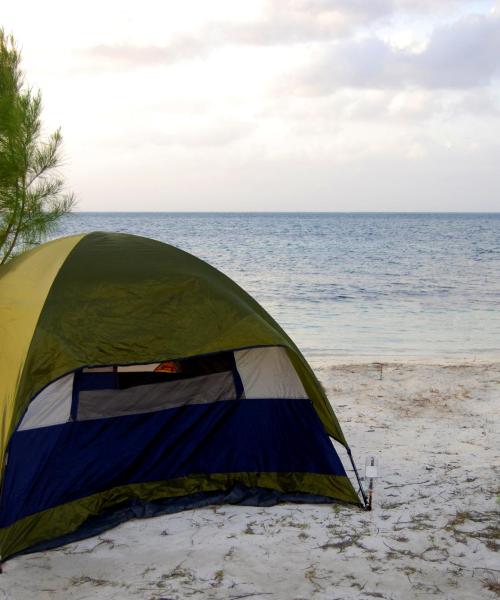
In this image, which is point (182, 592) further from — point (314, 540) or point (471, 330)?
point (471, 330)

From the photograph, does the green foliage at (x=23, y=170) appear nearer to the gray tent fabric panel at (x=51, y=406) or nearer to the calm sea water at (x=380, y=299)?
the calm sea water at (x=380, y=299)

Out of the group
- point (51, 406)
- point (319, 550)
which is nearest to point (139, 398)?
point (51, 406)

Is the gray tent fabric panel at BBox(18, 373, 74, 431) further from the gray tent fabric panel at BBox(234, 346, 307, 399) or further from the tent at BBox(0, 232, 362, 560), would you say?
the gray tent fabric panel at BBox(234, 346, 307, 399)

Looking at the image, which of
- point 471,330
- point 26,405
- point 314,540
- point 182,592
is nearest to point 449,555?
point 314,540

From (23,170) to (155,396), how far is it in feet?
14.7

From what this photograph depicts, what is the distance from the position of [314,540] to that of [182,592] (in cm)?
110

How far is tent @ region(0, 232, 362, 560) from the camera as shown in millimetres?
4754

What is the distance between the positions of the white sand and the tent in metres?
0.24

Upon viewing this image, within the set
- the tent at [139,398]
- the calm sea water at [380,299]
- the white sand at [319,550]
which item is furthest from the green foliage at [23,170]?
the white sand at [319,550]

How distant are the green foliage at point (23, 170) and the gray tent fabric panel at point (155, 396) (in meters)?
3.75

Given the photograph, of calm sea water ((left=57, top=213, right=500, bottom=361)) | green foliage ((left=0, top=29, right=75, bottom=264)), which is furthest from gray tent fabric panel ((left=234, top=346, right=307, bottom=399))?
calm sea water ((left=57, top=213, right=500, bottom=361))

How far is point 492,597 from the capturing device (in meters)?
3.97

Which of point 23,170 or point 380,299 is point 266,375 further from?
point 380,299

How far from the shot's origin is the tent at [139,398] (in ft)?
15.6
